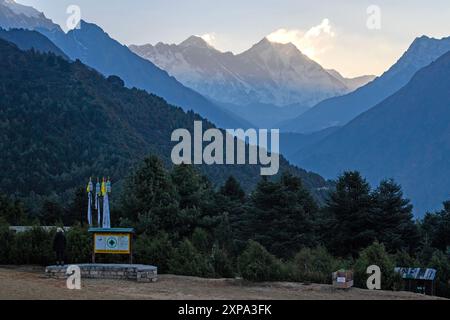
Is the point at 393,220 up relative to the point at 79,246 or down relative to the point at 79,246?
up

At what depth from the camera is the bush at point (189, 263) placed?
2270 centimetres

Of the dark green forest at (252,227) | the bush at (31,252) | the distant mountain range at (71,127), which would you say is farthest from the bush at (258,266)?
the distant mountain range at (71,127)

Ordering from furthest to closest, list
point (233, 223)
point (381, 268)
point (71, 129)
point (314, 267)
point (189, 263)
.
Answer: point (71, 129), point (233, 223), point (314, 267), point (189, 263), point (381, 268)

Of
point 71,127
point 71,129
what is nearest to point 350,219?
point 71,129

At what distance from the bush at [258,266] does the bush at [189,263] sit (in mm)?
1769

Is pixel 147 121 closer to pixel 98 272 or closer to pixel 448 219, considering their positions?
pixel 448 219

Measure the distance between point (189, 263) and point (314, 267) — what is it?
443cm

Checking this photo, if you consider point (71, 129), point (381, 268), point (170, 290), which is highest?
point (71, 129)

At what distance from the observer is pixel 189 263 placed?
22.8 metres

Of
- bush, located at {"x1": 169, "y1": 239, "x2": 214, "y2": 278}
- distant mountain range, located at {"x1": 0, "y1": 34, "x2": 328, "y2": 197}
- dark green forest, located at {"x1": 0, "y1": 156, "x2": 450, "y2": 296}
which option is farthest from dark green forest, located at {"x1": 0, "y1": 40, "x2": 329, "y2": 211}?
bush, located at {"x1": 169, "y1": 239, "x2": 214, "y2": 278}

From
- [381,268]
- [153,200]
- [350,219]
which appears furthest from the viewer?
[350,219]

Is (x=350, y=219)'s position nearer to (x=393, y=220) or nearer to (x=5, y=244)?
(x=393, y=220)
